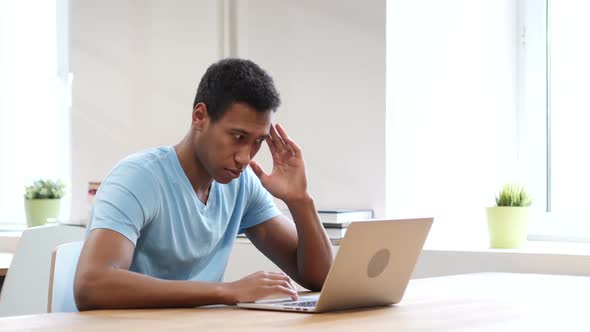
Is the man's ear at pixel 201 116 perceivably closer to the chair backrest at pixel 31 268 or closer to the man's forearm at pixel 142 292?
the man's forearm at pixel 142 292

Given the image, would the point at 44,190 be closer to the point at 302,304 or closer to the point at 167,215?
the point at 167,215

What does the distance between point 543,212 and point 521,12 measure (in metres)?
0.76

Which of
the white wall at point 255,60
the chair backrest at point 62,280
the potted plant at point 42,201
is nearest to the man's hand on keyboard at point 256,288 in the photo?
the chair backrest at point 62,280

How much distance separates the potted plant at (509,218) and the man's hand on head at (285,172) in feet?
3.36

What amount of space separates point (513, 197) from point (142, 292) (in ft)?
5.54

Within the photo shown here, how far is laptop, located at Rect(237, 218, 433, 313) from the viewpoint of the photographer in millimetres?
1782

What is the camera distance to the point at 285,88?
3436 mm

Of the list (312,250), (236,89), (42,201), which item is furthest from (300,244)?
(42,201)

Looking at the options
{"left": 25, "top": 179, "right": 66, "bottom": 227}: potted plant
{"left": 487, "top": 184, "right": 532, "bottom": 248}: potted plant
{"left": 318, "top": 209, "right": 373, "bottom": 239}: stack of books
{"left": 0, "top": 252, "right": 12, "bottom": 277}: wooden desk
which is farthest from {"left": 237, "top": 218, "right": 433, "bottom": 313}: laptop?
{"left": 25, "top": 179, "right": 66, "bottom": 227}: potted plant

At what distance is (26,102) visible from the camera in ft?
15.2

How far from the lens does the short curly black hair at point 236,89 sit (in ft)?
7.10

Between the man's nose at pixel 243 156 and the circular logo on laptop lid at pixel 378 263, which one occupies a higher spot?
the man's nose at pixel 243 156

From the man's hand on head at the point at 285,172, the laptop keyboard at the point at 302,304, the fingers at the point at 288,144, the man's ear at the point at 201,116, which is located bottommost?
the laptop keyboard at the point at 302,304

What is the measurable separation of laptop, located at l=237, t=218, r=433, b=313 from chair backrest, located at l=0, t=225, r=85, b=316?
1231 millimetres
